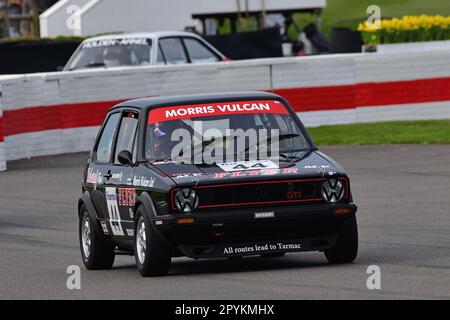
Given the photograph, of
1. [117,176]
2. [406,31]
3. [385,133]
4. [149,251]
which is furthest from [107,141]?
[406,31]

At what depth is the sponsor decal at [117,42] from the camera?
26.7m

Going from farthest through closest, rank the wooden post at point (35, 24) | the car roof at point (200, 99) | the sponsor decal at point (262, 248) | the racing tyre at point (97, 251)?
1. the wooden post at point (35, 24)
2. the racing tyre at point (97, 251)
3. the car roof at point (200, 99)
4. the sponsor decal at point (262, 248)

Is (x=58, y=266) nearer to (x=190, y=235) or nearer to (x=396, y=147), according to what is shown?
(x=190, y=235)

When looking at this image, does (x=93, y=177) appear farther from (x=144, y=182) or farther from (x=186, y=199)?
(x=186, y=199)

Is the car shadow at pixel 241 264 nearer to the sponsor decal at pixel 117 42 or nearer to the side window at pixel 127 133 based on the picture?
the side window at pixel 127 133

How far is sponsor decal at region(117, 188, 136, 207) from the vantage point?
11.6 metres

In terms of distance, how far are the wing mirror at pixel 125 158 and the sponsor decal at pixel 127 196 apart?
0.22 m

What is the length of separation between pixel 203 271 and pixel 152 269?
595mm

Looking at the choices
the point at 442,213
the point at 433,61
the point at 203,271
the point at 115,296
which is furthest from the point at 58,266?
the point at 433,61

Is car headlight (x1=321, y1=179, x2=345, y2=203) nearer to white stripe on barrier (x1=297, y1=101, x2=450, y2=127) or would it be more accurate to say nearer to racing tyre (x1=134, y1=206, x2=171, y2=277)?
racing tyre (x1=134, y1=206, x2=171, y2=277)

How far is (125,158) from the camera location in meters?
11.9

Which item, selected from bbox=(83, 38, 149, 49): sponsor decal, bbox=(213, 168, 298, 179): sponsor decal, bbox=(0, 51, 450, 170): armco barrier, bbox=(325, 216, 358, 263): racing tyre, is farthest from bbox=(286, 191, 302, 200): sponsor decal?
bbox=(83, 38, 149, 49): sponsor decal

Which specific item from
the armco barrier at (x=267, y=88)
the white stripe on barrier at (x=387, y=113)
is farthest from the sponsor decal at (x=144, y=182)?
the white stripe on barrier at (x=387, y=113)

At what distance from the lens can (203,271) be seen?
11.7 m
